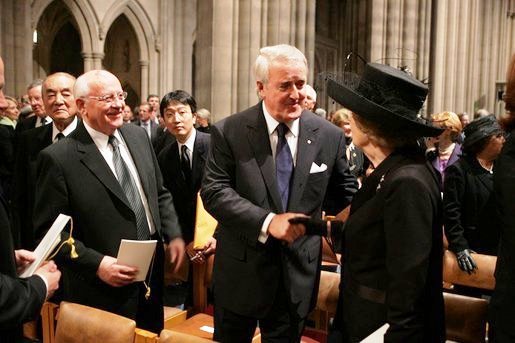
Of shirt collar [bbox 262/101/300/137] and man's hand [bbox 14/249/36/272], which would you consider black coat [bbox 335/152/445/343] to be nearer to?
shirt collar [bbox 262/101/300/137]

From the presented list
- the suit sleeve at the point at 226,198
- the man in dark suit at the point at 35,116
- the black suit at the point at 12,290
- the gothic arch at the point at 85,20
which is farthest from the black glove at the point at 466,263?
the gothic arch at the point at 85,20

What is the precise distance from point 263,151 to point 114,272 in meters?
0.89

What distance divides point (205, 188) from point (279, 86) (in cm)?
56

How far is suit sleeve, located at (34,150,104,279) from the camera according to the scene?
256cm

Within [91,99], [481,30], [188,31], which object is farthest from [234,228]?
[481,30]

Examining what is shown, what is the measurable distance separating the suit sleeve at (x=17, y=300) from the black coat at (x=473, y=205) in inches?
108

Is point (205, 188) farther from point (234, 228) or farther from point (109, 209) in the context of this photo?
point (109, 209)

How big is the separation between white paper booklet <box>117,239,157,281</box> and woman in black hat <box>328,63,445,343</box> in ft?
3.11

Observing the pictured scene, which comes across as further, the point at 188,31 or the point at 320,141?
the point at 188,31

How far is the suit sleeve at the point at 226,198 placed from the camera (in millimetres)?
2262

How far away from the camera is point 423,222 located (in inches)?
68.1

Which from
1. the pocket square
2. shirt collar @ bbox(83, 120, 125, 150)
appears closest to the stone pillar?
shirt collar @ bbox(83, 120, 125, 150)

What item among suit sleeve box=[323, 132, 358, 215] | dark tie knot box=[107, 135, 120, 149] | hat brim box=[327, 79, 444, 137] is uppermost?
hat brim box=[327, 79, 444, 137]

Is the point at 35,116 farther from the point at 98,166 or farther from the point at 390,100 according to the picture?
the point at 390,100
